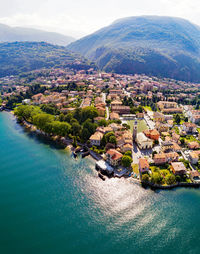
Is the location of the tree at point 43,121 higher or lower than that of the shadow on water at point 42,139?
higher

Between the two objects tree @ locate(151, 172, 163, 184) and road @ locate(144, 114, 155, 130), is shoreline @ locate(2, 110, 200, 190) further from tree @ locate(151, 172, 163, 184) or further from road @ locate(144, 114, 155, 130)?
road @ locate(144, 114, 155, 130)

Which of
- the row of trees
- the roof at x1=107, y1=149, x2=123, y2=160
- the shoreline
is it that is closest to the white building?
the roof at x1=107, y1=149, x2=123, y2=160

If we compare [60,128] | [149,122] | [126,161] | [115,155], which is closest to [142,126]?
[149,122]

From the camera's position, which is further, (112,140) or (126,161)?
(112,140)

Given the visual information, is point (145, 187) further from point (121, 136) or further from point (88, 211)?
point (121, 136)

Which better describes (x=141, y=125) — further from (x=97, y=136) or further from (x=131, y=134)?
(x=97, y=136)

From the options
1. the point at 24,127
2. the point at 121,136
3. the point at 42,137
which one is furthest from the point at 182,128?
the point at 24,127

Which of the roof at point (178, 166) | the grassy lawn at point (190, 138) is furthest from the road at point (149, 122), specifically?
the roof at point (178, 166)

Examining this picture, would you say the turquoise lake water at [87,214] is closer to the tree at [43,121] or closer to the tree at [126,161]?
the tree at [126,161]

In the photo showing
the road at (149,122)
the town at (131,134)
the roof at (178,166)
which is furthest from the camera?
the road at (149,122)
